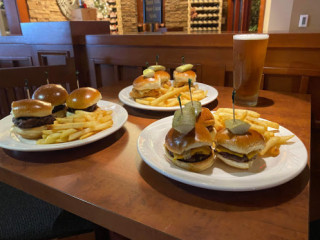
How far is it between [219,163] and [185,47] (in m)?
1.66

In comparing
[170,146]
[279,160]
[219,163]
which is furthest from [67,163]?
[279,160]

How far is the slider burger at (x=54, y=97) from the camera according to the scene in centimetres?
119

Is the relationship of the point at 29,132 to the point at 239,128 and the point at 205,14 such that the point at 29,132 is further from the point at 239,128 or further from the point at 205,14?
the point at 205,14

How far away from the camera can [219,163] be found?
836mm

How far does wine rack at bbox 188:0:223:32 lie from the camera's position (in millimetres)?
7973

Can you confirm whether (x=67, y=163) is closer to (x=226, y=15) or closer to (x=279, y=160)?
(x=279, y=160)

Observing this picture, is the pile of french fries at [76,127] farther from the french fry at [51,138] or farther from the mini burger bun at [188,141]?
the mini burger bun at [188,141]

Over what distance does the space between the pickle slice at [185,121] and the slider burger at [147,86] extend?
0.69m

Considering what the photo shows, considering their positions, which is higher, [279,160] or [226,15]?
[226,15]

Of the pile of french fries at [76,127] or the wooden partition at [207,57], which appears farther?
the wooden partition at [207,57]

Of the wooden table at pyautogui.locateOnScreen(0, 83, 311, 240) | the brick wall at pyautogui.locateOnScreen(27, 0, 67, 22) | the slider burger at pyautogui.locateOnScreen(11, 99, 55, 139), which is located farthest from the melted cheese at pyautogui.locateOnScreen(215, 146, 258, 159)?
the brick wall at pyautogui.locateOnScreen(27, 0, 67, 22)

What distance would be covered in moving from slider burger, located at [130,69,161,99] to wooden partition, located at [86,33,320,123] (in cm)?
87

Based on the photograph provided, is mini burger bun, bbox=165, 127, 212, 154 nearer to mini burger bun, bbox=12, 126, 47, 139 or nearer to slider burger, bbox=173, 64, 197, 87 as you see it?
mini burger bun, bbox=12, 126, 47, 139

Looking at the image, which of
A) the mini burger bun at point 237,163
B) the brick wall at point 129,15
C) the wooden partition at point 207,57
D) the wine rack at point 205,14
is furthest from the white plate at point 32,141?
the brick wall at point 129,15
